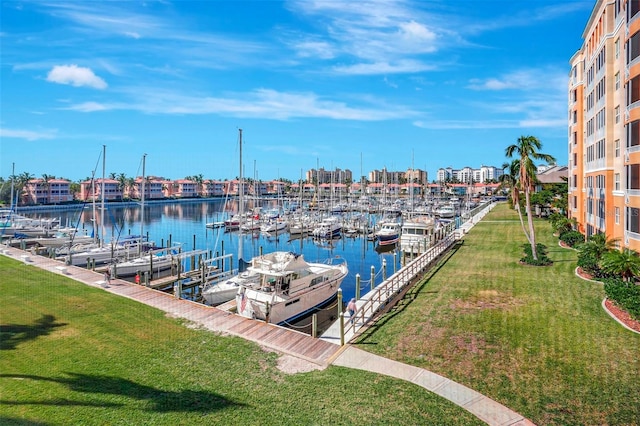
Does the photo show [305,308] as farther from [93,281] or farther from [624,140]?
[624,140]

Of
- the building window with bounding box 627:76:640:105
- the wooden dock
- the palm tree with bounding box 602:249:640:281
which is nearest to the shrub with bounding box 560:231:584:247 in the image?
the building window with bounding box 627:76:640:105

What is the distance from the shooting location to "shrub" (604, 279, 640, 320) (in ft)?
48.8

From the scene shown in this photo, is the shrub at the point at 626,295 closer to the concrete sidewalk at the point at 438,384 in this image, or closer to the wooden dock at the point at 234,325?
the concrete sidewalk at the point at 438,384

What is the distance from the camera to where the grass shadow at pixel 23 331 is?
563 inches

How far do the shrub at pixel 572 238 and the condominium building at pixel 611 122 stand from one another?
0.97m

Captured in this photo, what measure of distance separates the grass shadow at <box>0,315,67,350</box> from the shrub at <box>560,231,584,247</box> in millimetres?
37836

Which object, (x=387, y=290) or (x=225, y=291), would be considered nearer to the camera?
(x=387, y=290)

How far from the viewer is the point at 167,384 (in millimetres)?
11555

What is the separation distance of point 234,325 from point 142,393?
6.39 metres

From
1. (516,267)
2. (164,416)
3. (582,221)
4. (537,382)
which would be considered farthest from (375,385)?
(582,221)

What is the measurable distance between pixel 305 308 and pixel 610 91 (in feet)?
80.5

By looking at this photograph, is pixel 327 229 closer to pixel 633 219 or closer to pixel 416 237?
pixel 416 237

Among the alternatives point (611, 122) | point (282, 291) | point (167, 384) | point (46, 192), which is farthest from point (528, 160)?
point (46, 192)

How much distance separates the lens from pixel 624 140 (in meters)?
22.4
